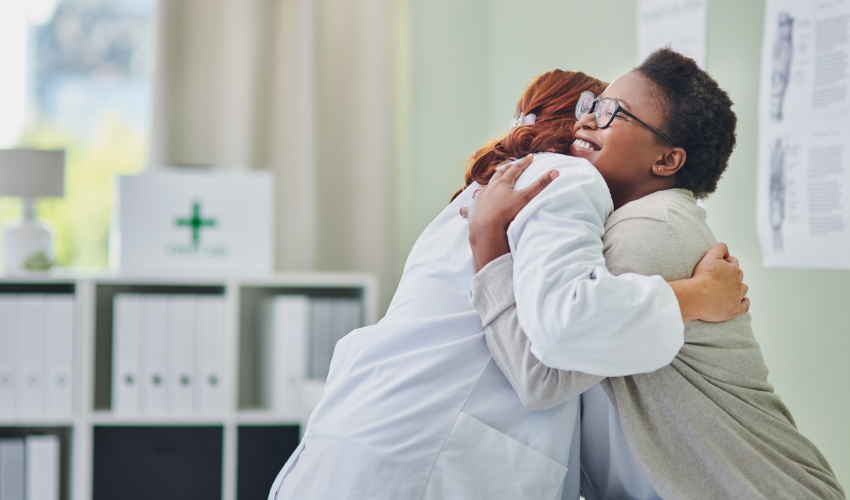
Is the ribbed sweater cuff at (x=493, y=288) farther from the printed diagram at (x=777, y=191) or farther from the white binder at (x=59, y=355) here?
the white binder at (x=59, y=355)

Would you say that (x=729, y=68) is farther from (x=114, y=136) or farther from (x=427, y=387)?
(x=114, y=136)

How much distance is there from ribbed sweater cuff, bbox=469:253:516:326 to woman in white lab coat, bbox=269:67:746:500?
0.03 meters

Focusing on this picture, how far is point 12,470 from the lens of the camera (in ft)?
6.52

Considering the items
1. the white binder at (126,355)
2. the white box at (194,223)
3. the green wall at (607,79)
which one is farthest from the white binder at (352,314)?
the white binder at (126,355)

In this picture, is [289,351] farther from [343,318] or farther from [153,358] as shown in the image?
[153,358]

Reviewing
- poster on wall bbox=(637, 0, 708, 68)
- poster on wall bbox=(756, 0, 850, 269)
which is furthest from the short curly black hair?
poster on wall bbox=(637, 0, 708, 68)

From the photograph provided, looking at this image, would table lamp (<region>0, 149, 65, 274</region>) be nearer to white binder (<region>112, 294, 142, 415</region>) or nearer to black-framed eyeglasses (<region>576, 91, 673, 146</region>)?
white binder (<region>112, 294, 142, 415</region>)

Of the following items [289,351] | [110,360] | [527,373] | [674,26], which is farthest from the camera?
[110,360]

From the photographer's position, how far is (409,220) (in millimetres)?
2604

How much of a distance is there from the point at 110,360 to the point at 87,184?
2.30 ft

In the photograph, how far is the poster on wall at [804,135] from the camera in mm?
1103

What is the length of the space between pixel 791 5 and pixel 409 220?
161cm

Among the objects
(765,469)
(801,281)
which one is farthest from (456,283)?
(801,281)

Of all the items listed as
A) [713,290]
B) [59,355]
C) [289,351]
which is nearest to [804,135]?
[713,290]
